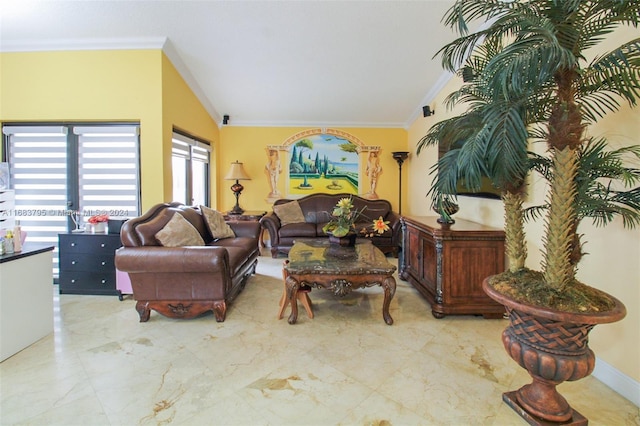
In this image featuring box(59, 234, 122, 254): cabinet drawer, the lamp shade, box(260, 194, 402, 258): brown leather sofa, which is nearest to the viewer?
box(59, 234, 122, 254): cabinet drawer

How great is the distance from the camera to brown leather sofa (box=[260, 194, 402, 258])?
5.20 metres

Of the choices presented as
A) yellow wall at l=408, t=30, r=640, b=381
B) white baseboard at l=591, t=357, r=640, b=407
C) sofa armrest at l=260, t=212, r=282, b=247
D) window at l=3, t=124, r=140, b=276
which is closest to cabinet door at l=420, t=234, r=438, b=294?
yellow wall at l=408, t=30, r=640, b=381

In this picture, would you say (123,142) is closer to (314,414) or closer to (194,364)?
(194,364)

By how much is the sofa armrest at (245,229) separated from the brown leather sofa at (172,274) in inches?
49.6

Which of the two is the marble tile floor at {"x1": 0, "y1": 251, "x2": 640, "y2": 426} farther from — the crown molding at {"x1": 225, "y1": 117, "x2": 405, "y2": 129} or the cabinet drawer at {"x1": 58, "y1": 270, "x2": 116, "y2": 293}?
the crown molding at {"x1": 225, "y1": 117, "x2": 405, "y2": 129}

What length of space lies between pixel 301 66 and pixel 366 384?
3857 millimetres

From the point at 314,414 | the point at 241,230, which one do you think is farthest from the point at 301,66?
the point at 314,414

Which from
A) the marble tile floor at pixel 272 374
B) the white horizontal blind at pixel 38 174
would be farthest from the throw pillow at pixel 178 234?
the white horizontal blind at pixel 38 174

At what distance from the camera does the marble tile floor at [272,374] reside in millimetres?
1690

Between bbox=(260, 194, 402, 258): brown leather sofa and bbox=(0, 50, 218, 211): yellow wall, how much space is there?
7.12 feet

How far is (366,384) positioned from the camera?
6.37 feet

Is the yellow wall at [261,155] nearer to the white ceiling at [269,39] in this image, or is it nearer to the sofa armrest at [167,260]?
the white ceiling at [269,39]

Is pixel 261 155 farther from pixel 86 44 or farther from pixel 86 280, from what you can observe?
pixel 86 280

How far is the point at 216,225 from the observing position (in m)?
4.06
